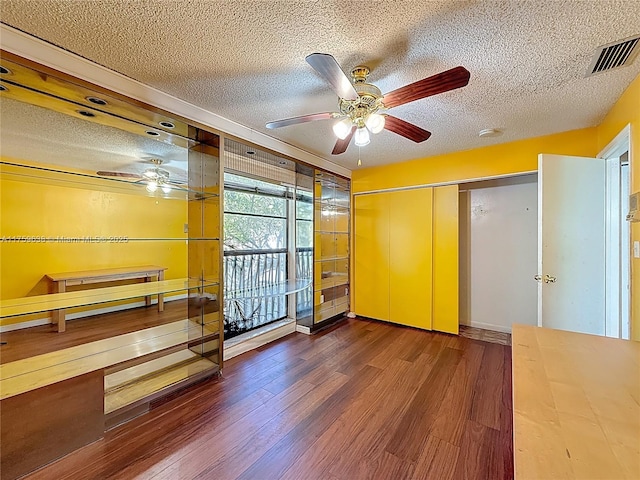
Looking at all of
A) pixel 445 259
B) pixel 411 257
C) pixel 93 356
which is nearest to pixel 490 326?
pixel 445 259

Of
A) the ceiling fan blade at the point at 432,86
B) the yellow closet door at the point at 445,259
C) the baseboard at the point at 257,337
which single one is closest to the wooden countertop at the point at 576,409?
the ceiling fan blade at the point at 432,86

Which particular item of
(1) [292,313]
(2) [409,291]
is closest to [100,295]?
(1) [292,313]

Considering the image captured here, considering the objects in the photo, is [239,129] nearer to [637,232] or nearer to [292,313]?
[292,313]

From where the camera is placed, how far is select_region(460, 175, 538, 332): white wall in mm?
3688

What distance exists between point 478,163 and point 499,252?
1.36m

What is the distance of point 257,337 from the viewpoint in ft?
10.8

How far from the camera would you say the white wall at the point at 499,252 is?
369 cm

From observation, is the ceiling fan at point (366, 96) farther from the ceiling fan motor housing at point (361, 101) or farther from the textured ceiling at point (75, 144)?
the textured ceiling at point (75, 144)

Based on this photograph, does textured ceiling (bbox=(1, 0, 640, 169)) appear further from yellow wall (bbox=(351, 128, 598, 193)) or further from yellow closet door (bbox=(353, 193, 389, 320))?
yellow closet door (bbox=(353, 193, 389, 320))

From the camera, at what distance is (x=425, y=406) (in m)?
2.14

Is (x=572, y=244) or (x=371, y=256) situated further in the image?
(x=371, y=256)

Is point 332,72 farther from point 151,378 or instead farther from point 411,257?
point 411,257

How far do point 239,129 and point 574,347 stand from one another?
9.85 ft

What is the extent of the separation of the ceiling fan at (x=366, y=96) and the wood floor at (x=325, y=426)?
2012 mm
